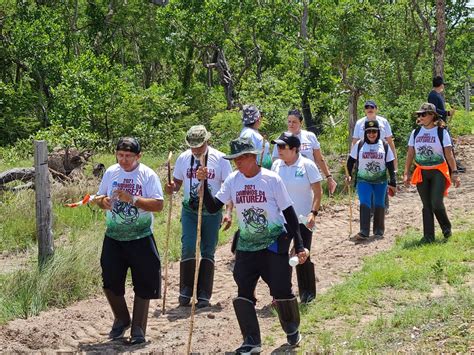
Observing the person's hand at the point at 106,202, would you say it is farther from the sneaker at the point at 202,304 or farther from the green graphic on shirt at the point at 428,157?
the green graphic on shirt at the point at 428,157

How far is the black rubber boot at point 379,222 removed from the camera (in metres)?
10.9

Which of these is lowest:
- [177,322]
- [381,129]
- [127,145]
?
[177,322]

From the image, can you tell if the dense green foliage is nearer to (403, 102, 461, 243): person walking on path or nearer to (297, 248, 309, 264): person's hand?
(403, 102, 461, 243): person walking on path

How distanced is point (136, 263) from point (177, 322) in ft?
3.55

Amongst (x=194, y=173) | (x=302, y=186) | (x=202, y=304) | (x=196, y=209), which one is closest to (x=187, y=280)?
(x=202, y=304)

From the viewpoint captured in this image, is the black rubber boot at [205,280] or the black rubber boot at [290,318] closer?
the black rubber boot at [290,318]

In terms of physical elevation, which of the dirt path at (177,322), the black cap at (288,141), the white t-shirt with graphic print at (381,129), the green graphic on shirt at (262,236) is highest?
the white t-shirt with graphic print at (381,129)

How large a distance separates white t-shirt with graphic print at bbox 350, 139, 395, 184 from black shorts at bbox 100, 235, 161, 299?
4.48 metres

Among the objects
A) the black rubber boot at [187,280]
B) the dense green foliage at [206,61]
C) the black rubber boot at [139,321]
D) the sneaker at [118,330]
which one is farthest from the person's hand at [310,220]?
the dense green foliage at [206,61]

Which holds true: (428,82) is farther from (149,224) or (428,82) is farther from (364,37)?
(149,224)

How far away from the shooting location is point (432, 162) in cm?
952

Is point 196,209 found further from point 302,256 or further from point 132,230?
point 302,256

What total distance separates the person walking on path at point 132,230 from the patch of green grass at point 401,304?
1.51 metres

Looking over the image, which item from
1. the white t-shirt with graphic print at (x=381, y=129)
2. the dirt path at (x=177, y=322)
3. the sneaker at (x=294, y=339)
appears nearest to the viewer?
the sneaker at (x=294, y=339)
